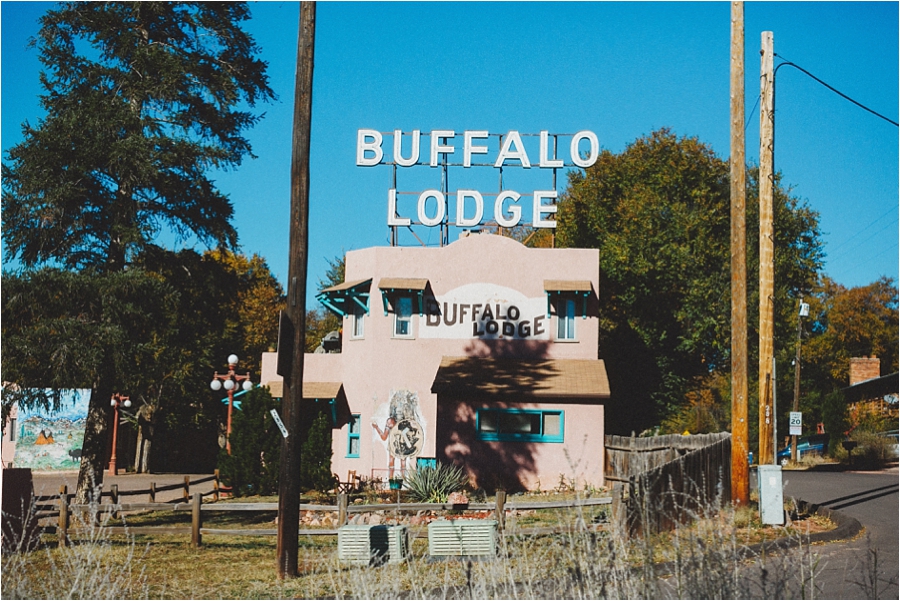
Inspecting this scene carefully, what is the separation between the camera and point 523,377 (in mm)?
27016

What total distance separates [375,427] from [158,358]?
32.3ft

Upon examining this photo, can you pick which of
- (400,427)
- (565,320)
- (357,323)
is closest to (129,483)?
(357,323)

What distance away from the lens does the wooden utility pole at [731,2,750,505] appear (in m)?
15.4

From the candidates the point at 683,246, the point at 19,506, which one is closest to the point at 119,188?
the point at 19,506

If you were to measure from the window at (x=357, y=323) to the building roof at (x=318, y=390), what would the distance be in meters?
1.62

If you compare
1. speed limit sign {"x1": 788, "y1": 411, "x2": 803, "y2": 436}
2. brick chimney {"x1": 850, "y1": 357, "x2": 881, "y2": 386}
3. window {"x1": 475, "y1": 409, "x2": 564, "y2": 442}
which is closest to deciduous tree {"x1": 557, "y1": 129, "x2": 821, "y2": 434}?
speed limit sign {"x1": 788, "y1": 411, "x2": 803, "y2": 436}

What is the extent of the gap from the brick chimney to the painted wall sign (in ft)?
100

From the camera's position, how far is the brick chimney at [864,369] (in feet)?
169

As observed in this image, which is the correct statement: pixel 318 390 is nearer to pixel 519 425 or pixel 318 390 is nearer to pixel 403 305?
pixel 403 305

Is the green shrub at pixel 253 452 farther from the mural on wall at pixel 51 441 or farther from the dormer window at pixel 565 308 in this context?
the mural on wall at pixel 51 441

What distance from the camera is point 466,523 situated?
13.3m

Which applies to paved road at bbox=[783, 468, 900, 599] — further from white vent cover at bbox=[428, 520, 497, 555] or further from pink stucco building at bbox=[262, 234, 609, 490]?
pink stucco building at bbox=[262, 234, 609, 490]

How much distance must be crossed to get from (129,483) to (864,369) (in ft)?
126

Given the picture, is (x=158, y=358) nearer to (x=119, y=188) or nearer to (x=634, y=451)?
(x=119, y=188)
